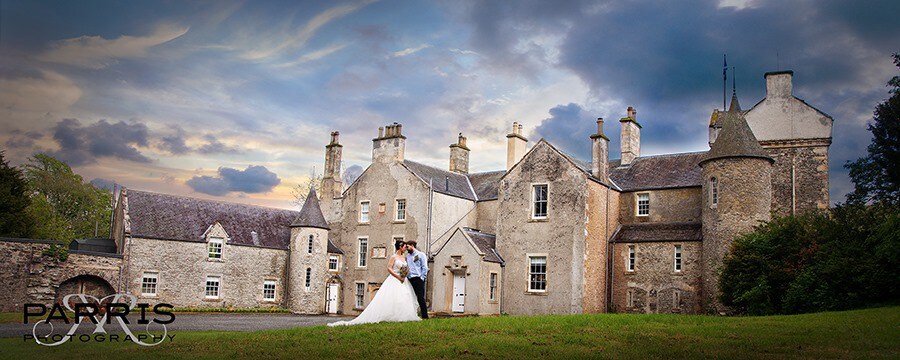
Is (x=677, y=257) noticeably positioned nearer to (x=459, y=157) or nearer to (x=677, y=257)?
(x=677, y=257)

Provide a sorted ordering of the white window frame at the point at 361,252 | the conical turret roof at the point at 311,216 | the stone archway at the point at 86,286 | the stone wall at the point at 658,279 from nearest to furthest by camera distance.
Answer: the stone wall at the point at 658,279
the stone archway at the point at 86,286
the conical turret roof at the point at 311,216
the white window frame at the point at 361,252

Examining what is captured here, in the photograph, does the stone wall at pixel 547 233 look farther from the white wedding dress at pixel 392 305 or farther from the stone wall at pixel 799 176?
the white wedding dress at pixel 392 305

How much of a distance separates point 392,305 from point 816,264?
1715 centimetres

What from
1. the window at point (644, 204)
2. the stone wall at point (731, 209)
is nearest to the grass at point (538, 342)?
the stone wall at point (731, 209)

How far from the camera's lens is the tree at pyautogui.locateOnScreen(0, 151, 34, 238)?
45.4 m

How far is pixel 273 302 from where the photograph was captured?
4356 cm

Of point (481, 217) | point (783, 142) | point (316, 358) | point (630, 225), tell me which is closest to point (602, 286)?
point (630, 225)

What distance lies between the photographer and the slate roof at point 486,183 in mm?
42781

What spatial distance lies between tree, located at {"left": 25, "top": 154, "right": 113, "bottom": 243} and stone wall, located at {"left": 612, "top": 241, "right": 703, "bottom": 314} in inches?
1785

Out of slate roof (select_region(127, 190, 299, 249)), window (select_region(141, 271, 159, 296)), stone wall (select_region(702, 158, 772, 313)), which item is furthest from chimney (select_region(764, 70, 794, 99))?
window (select_region(141, 271, 159, 296))

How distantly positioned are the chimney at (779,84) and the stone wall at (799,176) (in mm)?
2756

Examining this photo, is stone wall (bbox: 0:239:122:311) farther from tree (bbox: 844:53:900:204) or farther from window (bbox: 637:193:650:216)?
tree (bbox: 844:53:900:204)

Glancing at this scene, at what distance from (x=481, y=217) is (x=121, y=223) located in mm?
20409

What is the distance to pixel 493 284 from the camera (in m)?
A: 36.2
